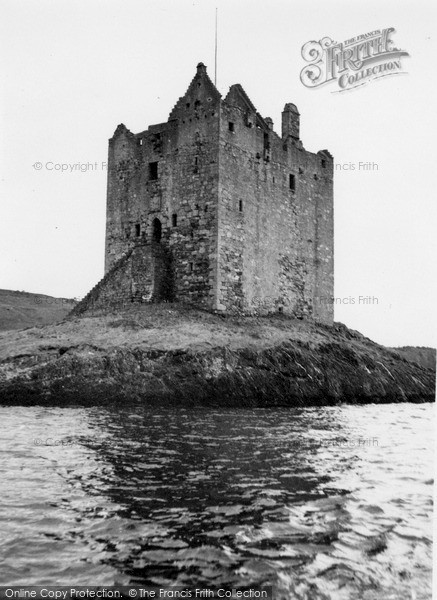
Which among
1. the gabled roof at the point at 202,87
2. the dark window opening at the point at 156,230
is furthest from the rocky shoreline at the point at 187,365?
the gabled roof at the point at 202,87

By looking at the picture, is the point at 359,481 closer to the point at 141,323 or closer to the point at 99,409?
the point at 99,409

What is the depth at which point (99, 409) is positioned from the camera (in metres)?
21.0

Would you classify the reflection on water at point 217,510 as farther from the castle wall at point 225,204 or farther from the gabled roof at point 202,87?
the gabled roof at point 202,87

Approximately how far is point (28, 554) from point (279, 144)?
1269 inches

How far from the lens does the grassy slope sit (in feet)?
162

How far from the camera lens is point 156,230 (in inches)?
1356

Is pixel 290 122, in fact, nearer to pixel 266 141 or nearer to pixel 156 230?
pixel 266 141

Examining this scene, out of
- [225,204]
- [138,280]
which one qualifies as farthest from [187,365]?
[225,204]

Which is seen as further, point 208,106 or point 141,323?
point 208,106

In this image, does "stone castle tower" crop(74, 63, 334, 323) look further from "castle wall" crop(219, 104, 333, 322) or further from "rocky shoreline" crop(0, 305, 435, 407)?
"rocky shoreline" crop(0, 305, 435, 407)

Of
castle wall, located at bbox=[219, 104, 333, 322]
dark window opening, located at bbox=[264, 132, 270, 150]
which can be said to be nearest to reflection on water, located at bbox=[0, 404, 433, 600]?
castle wall, located at bbox=[219, 104, 333, 322]

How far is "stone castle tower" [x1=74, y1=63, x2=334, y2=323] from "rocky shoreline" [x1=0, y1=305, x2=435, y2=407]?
2.58 meters

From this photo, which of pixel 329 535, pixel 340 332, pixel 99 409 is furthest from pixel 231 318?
pixel 329 535

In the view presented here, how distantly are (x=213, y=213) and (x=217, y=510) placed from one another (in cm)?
2419
